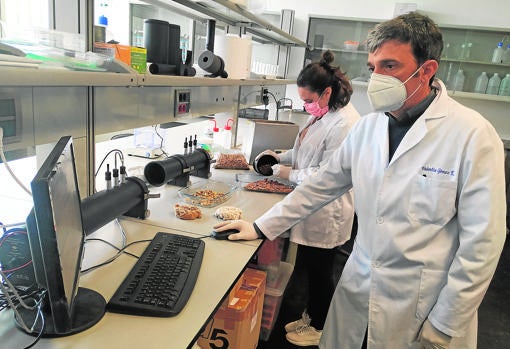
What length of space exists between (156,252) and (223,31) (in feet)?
6.75

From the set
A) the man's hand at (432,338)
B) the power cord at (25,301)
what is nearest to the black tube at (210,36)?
the power cord at (25,301)

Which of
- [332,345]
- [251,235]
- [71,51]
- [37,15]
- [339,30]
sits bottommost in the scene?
[332,345]

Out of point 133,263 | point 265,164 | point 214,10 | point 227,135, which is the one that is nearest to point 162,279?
point 133,263

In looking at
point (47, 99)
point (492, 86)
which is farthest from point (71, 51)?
point (492, 86)

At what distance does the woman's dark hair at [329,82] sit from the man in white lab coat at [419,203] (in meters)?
0.61

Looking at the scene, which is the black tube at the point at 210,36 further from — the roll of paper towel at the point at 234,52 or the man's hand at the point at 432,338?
the man's hand at the point at 432,338

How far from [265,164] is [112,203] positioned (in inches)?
48.5

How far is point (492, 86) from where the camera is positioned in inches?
174

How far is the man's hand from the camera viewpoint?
1.17 metres

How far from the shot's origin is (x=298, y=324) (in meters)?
2.16

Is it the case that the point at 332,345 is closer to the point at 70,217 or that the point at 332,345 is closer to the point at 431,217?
the point at 431,217

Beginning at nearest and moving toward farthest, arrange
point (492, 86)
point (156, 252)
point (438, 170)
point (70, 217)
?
point (70, 217), point (438, 170), point (156, 252), point (492, 86)

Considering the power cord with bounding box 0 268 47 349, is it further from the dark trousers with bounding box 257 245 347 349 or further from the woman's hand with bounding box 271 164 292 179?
the woman's hand with bounding box 271 164 292 179

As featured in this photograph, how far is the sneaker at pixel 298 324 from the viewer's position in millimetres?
2146
